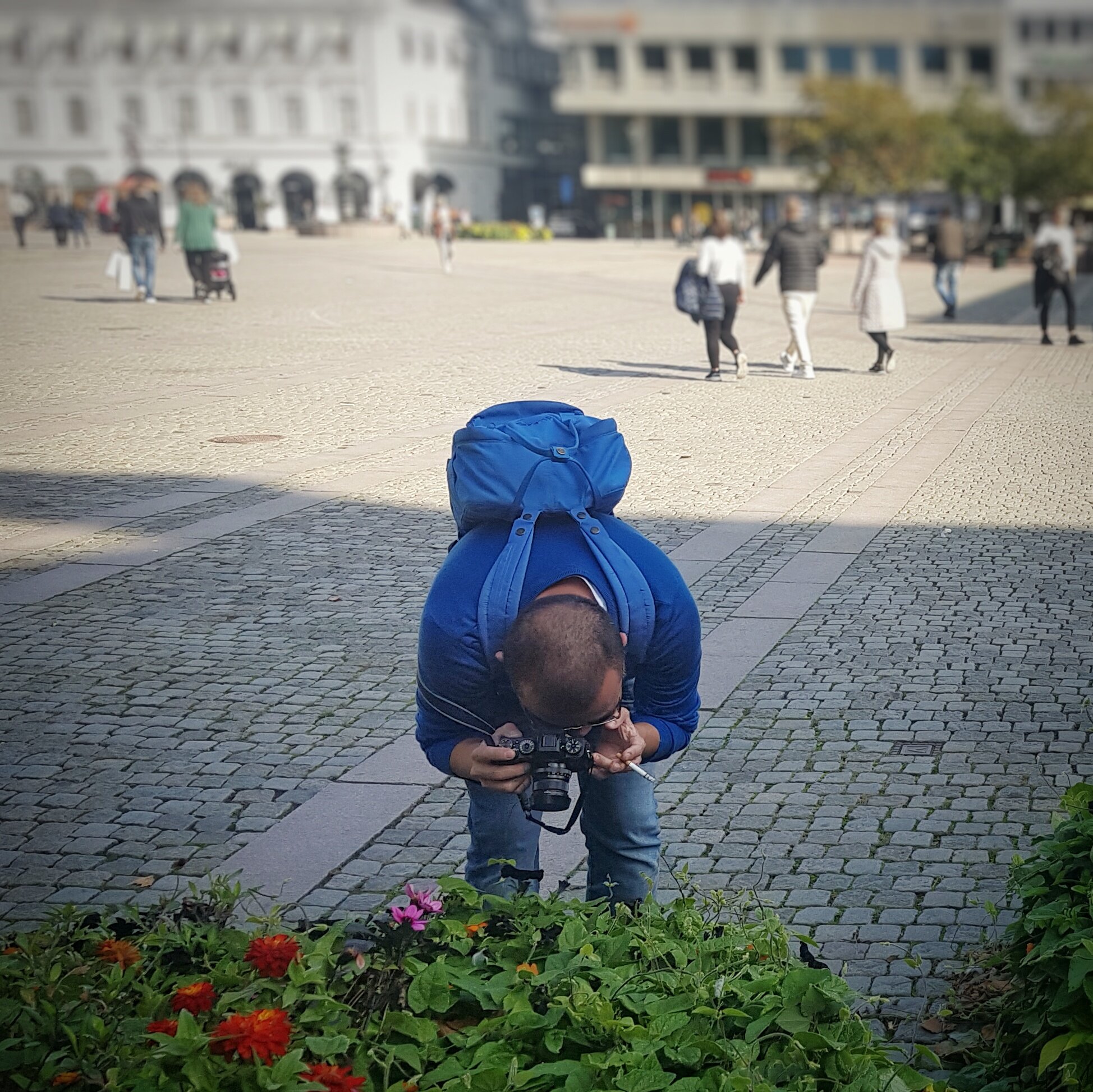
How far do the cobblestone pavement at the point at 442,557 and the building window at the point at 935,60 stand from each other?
2514cm

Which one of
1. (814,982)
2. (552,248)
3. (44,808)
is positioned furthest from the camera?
(552,248)

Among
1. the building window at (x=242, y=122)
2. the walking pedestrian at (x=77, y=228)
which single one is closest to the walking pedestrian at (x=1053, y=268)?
the walking pedestrian at (x=77, y=228)

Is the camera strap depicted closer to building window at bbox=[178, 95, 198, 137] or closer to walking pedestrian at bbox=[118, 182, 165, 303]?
walking pedestrian at bbox=[118, 182, 165, 303]

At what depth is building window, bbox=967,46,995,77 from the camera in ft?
115

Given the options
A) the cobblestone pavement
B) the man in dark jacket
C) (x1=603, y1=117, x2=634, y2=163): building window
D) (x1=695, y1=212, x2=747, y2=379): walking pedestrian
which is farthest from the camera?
(x1=603, y1=117, x2=634, y2=163): building window

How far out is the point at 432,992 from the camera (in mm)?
2682

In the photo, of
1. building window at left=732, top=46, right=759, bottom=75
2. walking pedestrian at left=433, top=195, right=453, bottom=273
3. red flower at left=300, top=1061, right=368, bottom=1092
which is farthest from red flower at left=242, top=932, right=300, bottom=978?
building window at left=732, top=46, right=759, bottom=75

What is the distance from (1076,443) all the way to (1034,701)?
687 centimetres

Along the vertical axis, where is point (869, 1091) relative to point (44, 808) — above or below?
above

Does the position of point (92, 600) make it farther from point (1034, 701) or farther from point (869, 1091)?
point (869, 1091)

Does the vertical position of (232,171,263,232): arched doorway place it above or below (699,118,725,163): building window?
below

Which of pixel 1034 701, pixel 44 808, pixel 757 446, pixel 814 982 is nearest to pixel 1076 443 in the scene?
pixel 757 446

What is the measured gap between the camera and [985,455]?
1182 centimetres

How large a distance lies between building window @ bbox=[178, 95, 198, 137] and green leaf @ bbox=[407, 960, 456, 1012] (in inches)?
3798
